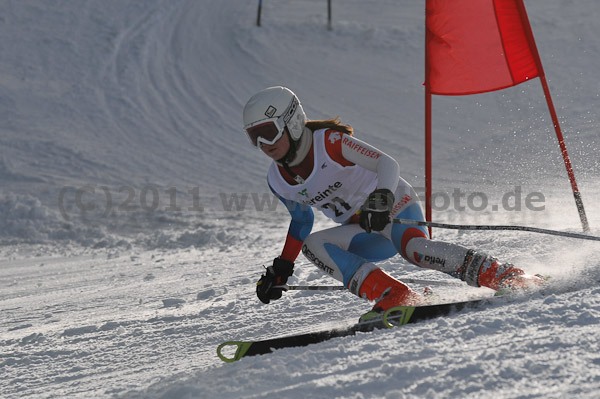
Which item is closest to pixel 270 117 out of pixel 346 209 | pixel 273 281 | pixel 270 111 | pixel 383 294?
pixel 270 111

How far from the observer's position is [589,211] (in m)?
5.31

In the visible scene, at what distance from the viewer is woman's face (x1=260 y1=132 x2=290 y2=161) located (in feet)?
10.7

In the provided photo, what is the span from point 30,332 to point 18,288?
5.23 feet

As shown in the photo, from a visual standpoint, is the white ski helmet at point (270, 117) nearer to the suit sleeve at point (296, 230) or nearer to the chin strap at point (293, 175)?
the chin strap at point (293, 175)

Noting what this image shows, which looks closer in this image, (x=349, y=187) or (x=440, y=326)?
(x=440, y=326)

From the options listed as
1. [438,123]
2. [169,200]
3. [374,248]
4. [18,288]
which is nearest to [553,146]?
[438,123]

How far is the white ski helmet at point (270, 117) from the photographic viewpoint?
3.19 metres

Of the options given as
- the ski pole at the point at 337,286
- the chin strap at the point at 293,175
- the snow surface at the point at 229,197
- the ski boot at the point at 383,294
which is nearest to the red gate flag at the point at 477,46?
the snow surface at the point at 229,197

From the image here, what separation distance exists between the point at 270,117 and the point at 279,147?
174mm

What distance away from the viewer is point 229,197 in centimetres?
908

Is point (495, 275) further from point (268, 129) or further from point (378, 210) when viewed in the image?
point (268, 129)

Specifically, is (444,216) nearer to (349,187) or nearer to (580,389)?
(349,187)

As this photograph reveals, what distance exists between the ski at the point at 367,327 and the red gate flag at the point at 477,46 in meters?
2.50

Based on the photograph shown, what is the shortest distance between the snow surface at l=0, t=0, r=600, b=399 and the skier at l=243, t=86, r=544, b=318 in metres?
0.25
